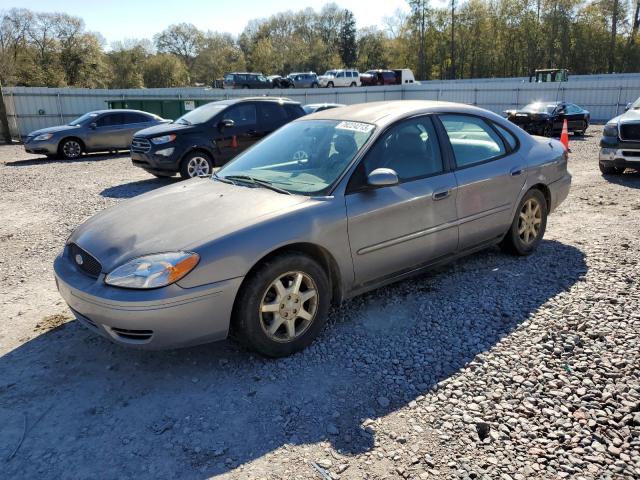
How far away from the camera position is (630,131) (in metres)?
9.38

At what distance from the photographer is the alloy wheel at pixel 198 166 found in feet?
34.2

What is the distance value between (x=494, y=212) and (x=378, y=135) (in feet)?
5.00

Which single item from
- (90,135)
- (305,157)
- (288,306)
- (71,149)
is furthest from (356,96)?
(288,306)

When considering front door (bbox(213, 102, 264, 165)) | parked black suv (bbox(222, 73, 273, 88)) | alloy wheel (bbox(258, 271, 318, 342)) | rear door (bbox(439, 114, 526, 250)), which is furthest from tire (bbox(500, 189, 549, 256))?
parked black suv (bbox(222, 73, 273, 88))

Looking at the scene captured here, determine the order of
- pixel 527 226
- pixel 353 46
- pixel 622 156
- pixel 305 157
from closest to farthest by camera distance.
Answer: pixel 305 157 < pixel 527 226 < pixel 622 156 < pixel 353 46

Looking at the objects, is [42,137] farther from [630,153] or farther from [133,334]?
[630,153]

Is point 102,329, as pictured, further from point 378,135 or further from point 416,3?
point 416,3

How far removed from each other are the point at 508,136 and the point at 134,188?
760 cm

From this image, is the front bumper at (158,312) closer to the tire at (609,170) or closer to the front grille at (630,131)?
the front grille at (630,131)

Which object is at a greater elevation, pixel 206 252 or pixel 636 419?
pixel 206 252

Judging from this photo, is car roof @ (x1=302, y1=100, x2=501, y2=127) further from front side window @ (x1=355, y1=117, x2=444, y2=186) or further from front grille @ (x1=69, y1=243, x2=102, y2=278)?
front grille @ (x1=69, y1=243, x2=102, y2=278)

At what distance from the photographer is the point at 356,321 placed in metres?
4.04

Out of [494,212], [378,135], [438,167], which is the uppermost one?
[378,135]

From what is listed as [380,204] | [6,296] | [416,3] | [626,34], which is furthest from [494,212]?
[416,3]
